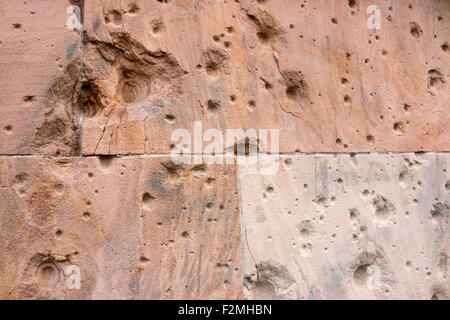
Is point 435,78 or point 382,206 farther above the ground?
point 435,78

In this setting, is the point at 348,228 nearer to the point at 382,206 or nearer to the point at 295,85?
the point at 382,206

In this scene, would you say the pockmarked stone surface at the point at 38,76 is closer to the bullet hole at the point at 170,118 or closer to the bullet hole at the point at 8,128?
the bullet hole at the point at 8,128

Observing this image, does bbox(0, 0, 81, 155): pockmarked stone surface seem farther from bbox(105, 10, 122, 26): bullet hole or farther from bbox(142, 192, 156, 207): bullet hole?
bbox(142, 192, 156, 207): bullet hole

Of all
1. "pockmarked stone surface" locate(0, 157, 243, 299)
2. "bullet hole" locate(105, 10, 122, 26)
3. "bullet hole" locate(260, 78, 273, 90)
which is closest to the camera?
"pockmarked stone surface" locate(0, 157, 243, 299)

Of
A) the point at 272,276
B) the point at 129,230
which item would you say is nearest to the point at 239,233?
the point at 272,276

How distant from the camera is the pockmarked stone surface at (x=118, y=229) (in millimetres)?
2035

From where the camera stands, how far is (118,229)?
209 centimetres

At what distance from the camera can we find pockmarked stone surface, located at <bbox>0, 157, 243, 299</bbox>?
6.68ft

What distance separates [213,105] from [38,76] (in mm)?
919

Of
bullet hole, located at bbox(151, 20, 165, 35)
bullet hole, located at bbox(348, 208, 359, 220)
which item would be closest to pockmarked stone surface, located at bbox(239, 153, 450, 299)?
bullet hole, located at bbox(348, 208, 359, 220)

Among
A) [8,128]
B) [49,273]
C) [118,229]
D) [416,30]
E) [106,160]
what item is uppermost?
[416,30]

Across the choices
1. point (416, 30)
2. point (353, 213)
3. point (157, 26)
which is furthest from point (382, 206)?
point (157, 26)

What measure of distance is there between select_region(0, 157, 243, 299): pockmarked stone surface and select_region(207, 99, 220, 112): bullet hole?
0.31 meters

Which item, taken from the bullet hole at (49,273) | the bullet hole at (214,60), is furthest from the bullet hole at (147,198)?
the bullet hole at (214,60)
